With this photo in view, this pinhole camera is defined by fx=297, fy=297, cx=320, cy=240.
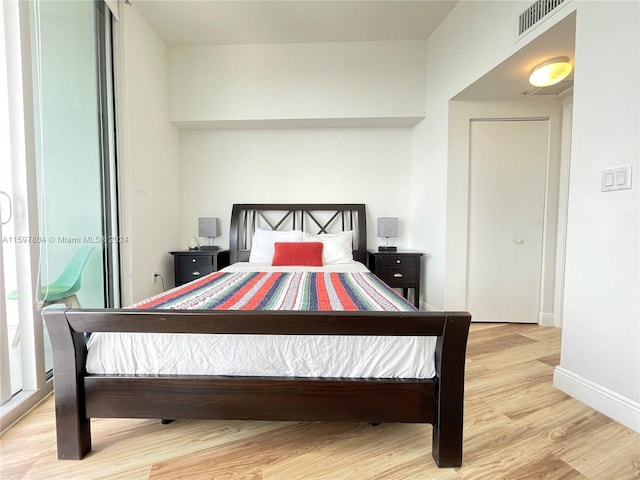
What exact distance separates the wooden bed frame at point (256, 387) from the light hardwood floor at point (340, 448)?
0.14 m

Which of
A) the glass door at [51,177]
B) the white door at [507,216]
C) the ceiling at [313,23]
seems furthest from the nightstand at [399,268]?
the glass door at [51,177]

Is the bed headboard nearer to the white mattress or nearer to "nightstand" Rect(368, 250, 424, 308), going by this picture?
"nightstand" Rect(368, 250, 424, 308)

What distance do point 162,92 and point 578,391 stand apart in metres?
4.31

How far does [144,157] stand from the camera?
113 inches

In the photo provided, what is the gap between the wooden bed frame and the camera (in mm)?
1143

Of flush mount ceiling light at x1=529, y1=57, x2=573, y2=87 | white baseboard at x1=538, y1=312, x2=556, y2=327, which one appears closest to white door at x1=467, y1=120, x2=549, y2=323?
white baseboard at x1=538, y1=312, x2=556, y2=327

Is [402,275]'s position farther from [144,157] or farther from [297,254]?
[144,157]

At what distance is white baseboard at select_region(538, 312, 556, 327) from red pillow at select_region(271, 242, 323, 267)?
88.7 inches

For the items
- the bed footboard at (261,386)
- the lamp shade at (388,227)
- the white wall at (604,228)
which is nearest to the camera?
the bed footboard at (261,386)

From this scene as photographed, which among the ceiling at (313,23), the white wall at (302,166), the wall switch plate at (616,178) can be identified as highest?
the ceiling at (313,23)

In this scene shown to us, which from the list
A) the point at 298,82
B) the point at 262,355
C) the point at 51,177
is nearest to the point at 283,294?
the point at 262,355

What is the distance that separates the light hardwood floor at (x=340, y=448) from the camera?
120 centimetres

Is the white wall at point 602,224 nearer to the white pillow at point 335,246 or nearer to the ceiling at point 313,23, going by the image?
the ceiling at point 313,23

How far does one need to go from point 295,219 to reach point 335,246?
0.70 m
